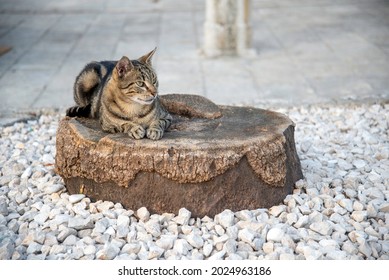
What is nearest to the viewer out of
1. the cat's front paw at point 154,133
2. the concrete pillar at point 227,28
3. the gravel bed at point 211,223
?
the gravel bed at point 211,223

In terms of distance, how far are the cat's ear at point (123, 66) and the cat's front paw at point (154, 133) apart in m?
0.40

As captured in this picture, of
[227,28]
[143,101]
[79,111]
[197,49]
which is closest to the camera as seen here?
[143,101]

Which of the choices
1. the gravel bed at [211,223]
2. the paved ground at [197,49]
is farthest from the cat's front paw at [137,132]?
the paved ground at [197,49]

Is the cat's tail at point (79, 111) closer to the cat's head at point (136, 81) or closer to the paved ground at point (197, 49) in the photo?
the cat's head at point (136, 81)

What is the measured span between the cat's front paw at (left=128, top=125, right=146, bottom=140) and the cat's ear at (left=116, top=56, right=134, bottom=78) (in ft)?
1.15

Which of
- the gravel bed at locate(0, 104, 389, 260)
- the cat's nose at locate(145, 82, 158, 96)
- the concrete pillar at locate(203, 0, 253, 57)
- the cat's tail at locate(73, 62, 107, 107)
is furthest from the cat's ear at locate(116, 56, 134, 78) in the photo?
the concrete pillar at locate(203, 0, 253, 57)

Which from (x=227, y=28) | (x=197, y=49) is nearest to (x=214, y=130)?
(x=227, y=28)

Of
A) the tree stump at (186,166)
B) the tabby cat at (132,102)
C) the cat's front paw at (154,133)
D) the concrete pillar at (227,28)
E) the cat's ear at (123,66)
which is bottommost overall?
the concrete pillar at (227,28)

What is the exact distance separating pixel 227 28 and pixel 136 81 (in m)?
4.52

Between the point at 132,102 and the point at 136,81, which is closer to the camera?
the point at 136,81

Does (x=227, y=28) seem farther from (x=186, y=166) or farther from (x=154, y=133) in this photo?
(x=186, y=166)

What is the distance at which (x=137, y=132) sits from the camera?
3990 millimetres

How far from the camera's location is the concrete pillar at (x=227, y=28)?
321 inches
